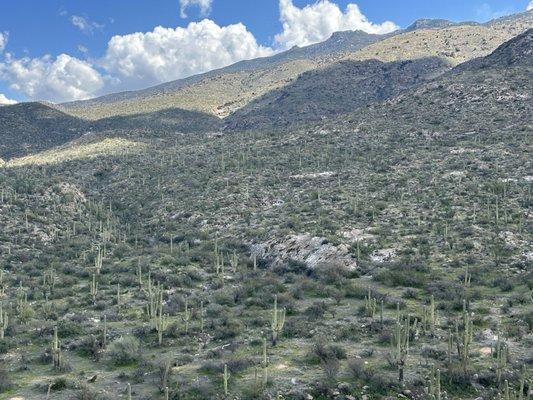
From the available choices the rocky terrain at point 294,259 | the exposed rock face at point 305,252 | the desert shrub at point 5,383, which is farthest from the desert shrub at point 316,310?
the desert shrub at point 5,383

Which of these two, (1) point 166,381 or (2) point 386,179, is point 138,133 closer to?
(2) point 386,179

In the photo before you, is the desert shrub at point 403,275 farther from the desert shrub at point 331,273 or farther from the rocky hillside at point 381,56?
the rocky hillside at point 381,56

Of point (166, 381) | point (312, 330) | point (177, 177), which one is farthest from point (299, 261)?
point (177, 177)

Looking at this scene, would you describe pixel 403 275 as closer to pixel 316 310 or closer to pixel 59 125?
pixel 316 310

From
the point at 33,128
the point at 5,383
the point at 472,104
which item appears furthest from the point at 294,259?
the point at 33,128

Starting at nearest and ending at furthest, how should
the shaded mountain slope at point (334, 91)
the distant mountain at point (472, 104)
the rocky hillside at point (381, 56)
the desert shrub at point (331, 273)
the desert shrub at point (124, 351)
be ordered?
the desert shrub at point (124, 351)
the desert shrub at point (331, 273)
the distant mountain at point (472, 104)
the shaded mountain slope at point (334, 91)
the rocky hillside at point (381, 56)
